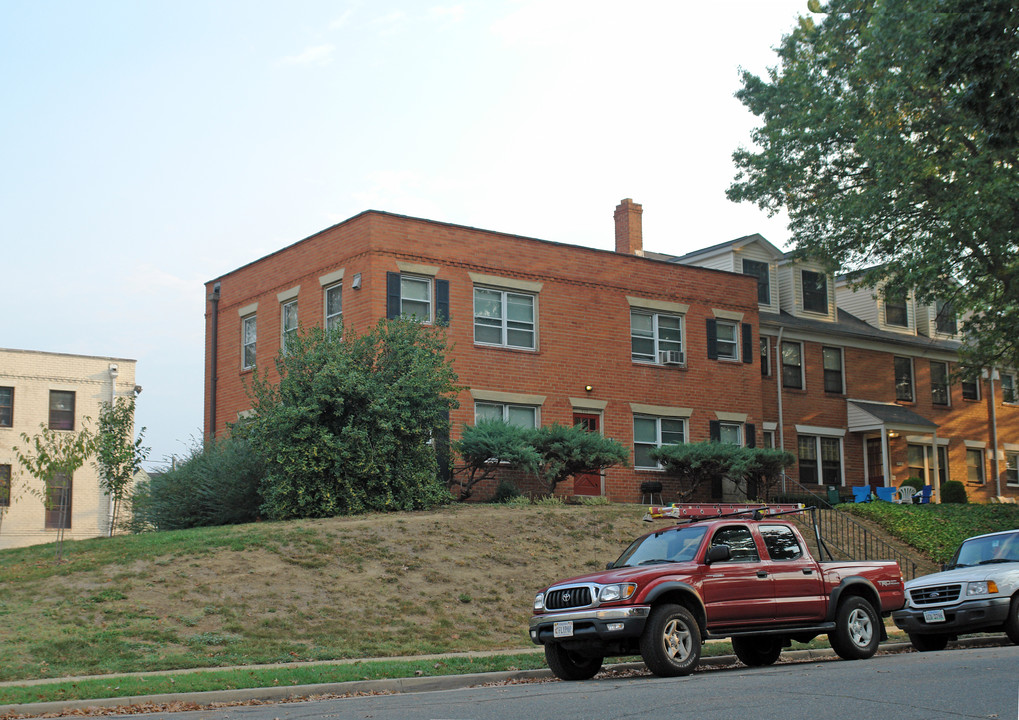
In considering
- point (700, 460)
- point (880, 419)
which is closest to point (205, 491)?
point (700, 460)

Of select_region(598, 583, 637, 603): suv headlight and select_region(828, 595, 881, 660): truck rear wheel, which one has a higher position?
select_region(598, 583, 637, 603): suv headlight

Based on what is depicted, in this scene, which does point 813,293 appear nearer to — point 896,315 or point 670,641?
point 896,315

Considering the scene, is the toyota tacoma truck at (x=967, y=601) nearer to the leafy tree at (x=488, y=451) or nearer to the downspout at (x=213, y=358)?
the leafy tree at (x=488, y=451)

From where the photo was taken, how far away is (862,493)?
34.2 meters

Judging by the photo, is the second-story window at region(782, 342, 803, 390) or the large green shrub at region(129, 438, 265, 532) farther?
the second-story window at region(782, 342, 803, 390)

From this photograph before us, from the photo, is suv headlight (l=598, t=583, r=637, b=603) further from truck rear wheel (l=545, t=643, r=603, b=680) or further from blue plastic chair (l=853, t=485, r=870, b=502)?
blue plastic chair (l=853, t=485, r=870, b=502)

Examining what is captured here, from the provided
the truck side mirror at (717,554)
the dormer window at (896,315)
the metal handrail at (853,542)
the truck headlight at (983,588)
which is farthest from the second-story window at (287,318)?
the dormer window at (896,315)

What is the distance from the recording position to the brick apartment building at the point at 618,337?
27641 mm

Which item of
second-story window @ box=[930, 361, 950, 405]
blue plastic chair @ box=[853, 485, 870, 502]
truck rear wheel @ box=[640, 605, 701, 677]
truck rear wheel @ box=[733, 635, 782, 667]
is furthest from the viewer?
second-story window @ box=[930, 361, 950, 405]

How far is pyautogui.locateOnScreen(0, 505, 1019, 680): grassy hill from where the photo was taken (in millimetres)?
14469

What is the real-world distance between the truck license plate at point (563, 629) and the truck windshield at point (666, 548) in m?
1.27

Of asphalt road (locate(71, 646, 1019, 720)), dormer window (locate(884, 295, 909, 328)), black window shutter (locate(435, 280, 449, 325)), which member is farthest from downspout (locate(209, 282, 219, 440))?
dormer window (locate(884, 295, 909, 328))

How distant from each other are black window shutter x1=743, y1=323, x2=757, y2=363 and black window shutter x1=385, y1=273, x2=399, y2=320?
38.7ft

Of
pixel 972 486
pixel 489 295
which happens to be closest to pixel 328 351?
pixel 489 295
